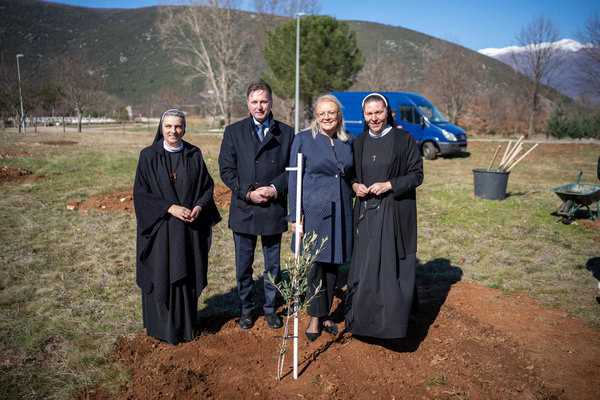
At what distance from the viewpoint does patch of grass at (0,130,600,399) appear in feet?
11.5

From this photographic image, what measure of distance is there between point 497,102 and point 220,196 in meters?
35.4

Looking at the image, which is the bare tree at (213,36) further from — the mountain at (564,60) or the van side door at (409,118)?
the mountain at (564,60)

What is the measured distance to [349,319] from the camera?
3650 millimetres

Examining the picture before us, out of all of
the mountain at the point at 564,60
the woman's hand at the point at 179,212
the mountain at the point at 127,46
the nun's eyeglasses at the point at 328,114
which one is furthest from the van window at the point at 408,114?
the mountain at the point at 127,46

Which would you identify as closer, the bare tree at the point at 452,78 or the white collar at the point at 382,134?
the white collar at the point at 382,134

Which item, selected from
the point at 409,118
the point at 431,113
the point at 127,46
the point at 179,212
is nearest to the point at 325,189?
the point at 179,212

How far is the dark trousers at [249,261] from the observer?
3.82 m

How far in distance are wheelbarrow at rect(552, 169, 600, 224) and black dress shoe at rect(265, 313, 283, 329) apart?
21.9ft

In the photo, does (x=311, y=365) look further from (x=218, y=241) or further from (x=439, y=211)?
(x=439, y=211)

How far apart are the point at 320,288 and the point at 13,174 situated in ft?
38.4

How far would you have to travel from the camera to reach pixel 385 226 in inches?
134

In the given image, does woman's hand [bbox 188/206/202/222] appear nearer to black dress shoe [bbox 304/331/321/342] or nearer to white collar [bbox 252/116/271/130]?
white collar [bbox 252/116/271/130]

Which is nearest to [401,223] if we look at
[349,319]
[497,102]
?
[349,319]

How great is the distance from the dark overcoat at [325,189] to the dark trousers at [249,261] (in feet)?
1.68
